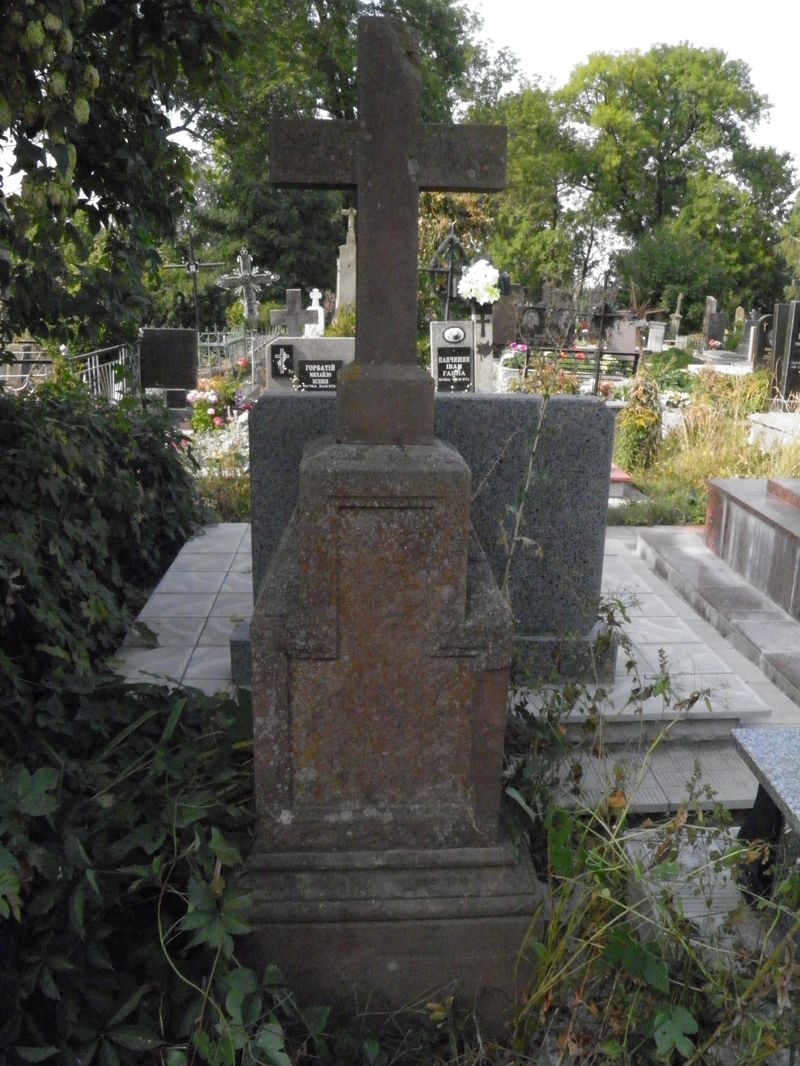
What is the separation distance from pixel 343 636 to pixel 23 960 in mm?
1016

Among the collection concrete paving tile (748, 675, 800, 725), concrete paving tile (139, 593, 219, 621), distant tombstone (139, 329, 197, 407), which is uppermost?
distant tombstone (139, 329, 197, 407)

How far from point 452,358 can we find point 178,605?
574 centimetres

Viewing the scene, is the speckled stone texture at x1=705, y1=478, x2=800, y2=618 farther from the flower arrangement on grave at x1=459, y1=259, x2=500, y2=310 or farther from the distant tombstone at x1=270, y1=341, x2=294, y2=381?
the distant tombstone at x1=270, y1=341, x2=294, y2=381

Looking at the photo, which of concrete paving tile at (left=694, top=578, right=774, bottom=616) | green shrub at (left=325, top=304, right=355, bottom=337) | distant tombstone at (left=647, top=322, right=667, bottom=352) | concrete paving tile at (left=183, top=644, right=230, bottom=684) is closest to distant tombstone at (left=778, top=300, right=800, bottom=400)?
green shrub at (left=325, top=304, right=355, bottom=337)

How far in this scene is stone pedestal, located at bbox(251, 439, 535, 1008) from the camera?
2217mm

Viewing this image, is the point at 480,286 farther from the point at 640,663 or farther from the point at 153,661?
the point at 153,661

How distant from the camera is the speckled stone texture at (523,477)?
12.5 feet

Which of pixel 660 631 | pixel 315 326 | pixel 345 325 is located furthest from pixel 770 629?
pixel 315 326

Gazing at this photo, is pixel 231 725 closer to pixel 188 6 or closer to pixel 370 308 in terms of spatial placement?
pixel 370 308

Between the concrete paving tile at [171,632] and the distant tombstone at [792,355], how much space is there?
10.3 meters

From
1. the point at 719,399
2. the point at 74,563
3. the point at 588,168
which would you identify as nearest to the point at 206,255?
the point at 588,168

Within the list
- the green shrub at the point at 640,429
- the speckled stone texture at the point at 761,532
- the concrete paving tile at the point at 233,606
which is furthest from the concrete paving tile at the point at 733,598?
the green shrub at the point at 640,429

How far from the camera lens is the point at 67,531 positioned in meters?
4.06

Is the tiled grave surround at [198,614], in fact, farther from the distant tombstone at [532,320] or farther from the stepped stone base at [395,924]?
the distant tombstone at [532,320]
